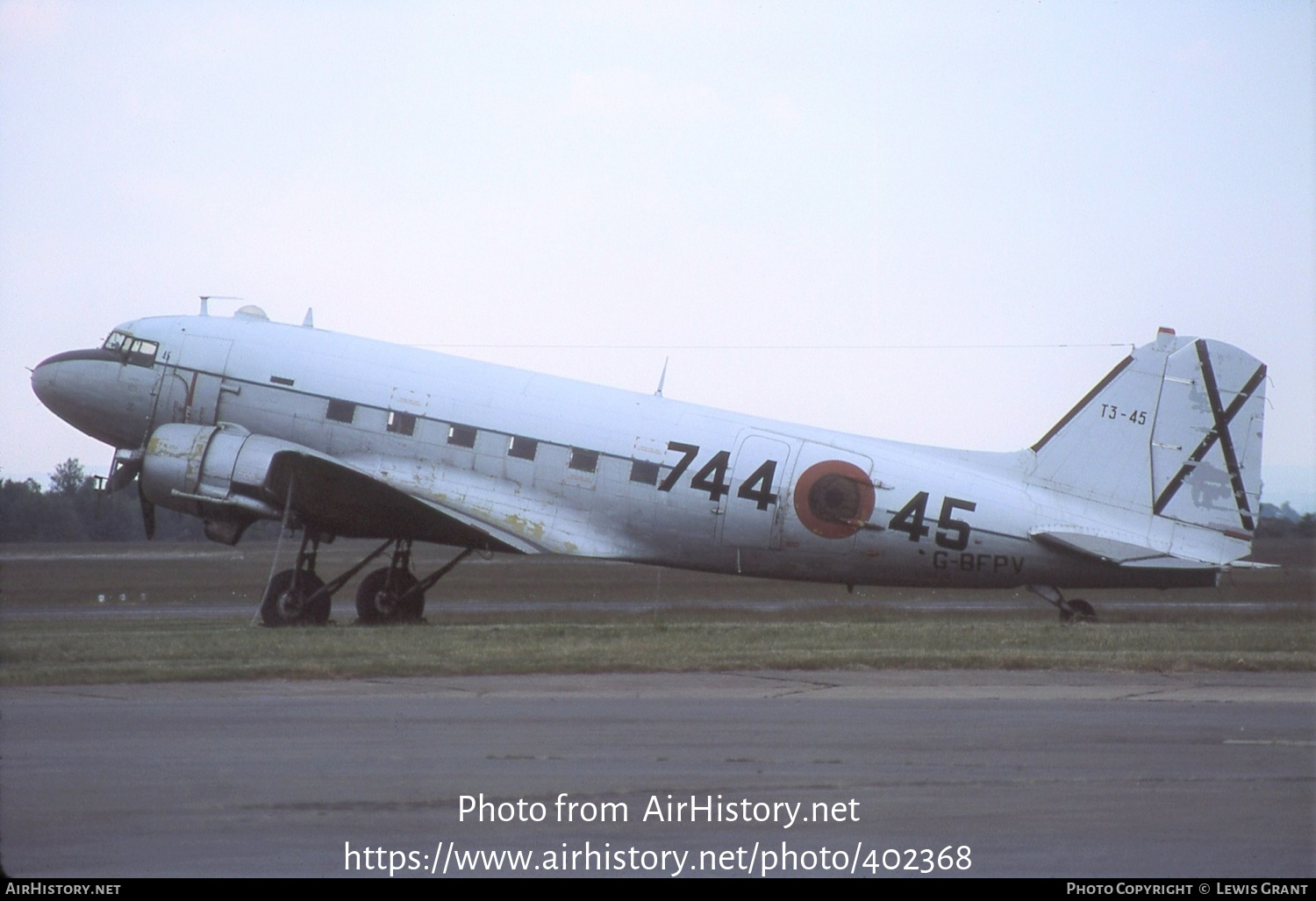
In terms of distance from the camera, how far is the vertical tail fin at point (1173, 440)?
71.1 feet

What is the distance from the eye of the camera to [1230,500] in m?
21.6

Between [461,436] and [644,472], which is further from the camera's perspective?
[461,436]

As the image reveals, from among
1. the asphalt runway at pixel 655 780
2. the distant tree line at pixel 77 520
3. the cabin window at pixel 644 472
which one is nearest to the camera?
the asphalt runway at pixel 655 780

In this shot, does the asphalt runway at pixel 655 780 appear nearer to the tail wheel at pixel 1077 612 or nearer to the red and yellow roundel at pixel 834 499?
the red and yellow roundel at pixel 834 499

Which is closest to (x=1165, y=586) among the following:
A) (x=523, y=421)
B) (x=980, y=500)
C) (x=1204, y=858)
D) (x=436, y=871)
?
(x=980, y=500)

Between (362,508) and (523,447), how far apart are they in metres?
2.66

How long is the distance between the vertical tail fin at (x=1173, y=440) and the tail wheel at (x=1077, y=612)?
195cm

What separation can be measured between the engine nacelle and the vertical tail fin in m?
11.8

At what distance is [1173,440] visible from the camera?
21891mm

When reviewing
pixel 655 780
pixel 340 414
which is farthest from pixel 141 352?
pixel 655 780

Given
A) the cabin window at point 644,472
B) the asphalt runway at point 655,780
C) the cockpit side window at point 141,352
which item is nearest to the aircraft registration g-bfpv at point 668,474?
the cabin window at point 644,472

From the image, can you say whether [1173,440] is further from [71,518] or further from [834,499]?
[71,518]
